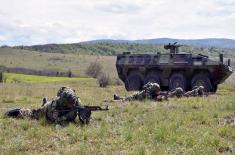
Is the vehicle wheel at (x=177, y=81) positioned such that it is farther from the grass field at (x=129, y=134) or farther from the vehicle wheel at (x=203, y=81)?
the grass field at (x=129, y=134)

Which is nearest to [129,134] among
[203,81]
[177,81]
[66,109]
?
[66,109]

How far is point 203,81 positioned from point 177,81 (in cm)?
132

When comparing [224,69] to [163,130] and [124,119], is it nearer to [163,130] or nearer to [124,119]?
[124,119]

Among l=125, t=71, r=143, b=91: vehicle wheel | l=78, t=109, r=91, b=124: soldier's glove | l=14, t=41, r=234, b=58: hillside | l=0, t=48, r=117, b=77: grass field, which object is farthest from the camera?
l=14, t=41, r=234, b=58: hillside

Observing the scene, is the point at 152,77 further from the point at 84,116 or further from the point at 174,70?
the point at 84,116

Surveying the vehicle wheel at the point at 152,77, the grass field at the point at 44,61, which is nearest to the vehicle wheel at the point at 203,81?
the vehicle wheel at the point at 152,77

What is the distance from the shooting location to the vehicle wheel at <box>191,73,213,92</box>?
2481cm

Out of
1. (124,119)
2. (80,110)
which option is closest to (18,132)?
(80,110)

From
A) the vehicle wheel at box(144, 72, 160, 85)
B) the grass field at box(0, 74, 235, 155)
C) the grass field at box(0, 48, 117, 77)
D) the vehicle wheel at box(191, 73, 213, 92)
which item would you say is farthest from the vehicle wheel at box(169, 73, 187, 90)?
the grass field at box(0, 48, 117, 77)

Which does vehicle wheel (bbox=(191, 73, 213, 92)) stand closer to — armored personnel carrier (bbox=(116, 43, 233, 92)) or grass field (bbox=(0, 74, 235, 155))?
armored personnel carrier (bbox=(116, 43, 233, 92))

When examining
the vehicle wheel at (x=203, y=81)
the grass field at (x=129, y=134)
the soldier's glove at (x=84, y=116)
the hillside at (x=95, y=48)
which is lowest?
the grass field at (x=129, y=134)

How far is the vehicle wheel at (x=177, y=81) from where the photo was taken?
2528 centimetres

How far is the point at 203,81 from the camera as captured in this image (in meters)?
24.9

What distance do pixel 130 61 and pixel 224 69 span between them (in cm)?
519
